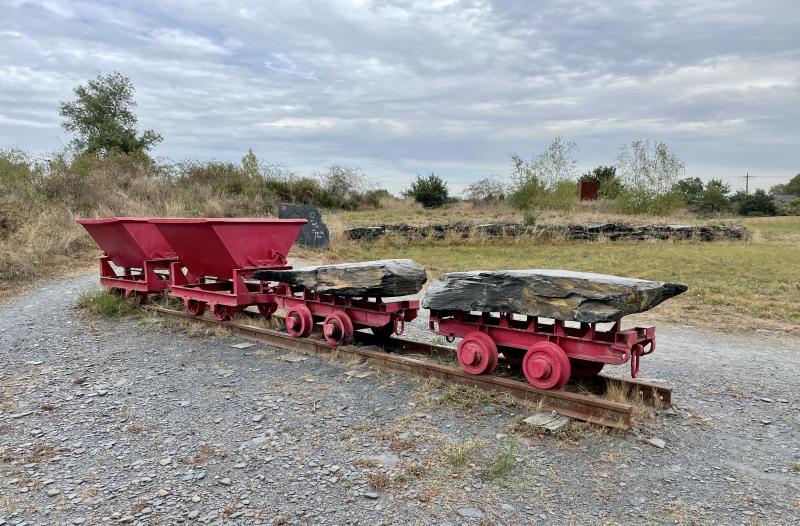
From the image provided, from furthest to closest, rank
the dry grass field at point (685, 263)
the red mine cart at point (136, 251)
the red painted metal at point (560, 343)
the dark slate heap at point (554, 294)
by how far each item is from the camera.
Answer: the dry grass field at point (685, 263) → the red mine cart at point (136, 251) → the red painted metal at point (560, 343) → the dark slate heap at point (554, 294)

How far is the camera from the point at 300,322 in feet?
20.3

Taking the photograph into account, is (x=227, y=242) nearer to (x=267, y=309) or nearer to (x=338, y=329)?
(x=267, y=309)

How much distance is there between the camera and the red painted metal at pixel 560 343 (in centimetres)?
412

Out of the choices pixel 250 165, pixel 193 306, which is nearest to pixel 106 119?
pixel 250 165

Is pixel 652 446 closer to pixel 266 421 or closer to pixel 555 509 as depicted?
pixel 555 509

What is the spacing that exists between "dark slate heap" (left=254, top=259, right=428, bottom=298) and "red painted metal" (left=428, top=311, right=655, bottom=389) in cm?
78

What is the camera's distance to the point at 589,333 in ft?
13.9

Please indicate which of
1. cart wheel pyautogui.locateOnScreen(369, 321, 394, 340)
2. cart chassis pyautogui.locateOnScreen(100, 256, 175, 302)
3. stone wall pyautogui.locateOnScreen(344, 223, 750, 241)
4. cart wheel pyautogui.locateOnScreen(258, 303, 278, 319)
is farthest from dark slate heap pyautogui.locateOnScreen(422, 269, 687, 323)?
stone wall pyautogui.locateOnScreen(344, 223, 750, 241)

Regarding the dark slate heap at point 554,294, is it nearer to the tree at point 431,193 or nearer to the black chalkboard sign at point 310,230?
the black chalkboard sign at point 310,230

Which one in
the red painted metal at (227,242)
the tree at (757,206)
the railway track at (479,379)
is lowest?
the railway track at (479,379)

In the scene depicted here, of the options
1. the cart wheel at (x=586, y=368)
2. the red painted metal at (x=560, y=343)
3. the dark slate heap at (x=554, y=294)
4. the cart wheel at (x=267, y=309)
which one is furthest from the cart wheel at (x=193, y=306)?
the cart wheel at (x=586, y=368)

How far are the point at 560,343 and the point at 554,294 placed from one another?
0.45m

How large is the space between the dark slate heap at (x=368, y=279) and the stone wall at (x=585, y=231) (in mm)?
13273

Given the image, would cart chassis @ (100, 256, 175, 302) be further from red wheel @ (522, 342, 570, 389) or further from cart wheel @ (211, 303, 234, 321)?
red wheel @ (522, 342, 570, 389)
